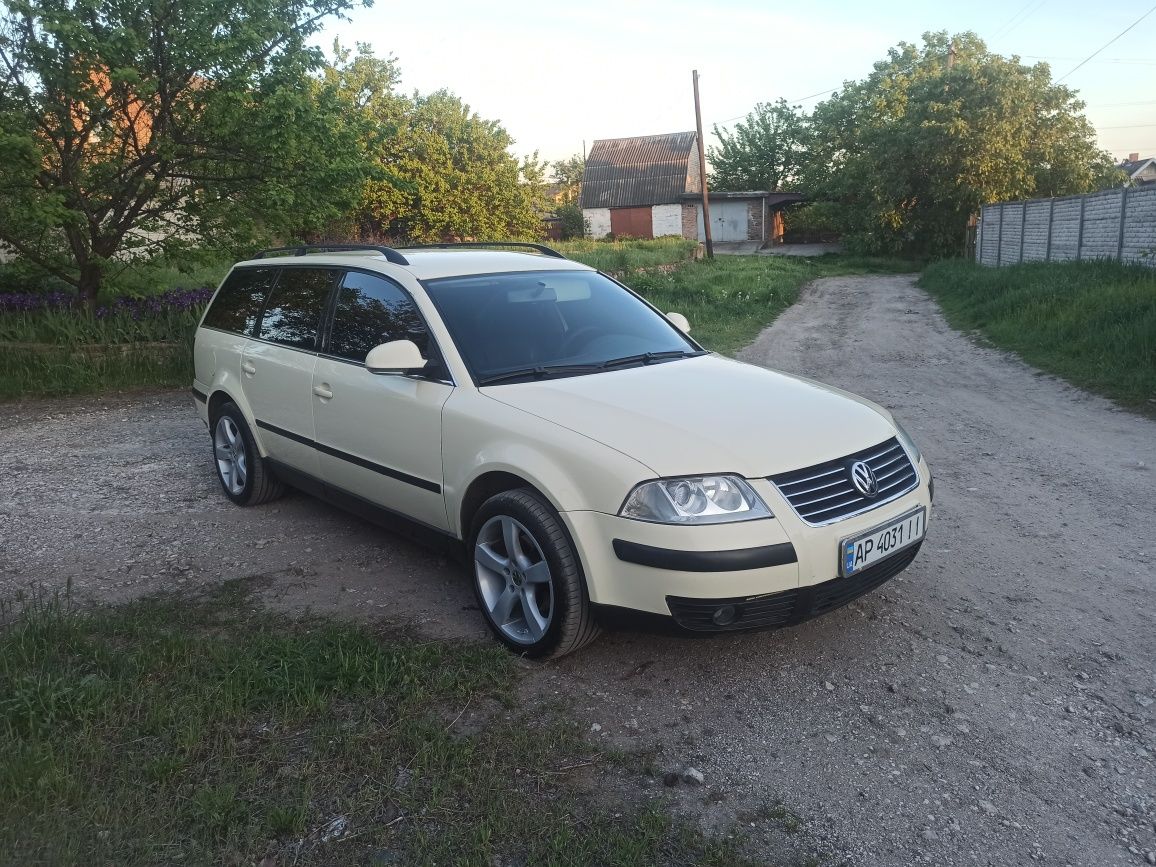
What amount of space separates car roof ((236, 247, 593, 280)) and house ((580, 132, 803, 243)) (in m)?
46.3

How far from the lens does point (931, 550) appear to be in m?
4.78

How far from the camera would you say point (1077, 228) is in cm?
1772

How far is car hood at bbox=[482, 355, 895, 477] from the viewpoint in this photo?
3314 mm

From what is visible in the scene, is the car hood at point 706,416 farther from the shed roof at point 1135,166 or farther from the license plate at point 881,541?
the shed roof at point 1135,166

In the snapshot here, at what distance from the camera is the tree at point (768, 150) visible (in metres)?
58.4

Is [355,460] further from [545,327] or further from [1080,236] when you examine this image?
[1080,236]

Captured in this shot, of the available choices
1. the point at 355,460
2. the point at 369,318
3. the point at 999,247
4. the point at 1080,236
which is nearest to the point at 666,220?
the point at 999,247

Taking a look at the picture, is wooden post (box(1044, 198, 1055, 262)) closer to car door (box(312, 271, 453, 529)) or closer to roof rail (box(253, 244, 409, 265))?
roof rail (box(253, 244, 409, 265))

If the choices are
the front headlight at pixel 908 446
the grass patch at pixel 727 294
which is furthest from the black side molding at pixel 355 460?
the grass patch at pixel 727 294

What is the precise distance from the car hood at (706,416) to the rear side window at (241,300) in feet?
8.16

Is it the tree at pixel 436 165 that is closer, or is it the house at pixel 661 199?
the tree at pixel 436 165

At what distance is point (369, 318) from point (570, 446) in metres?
1.72

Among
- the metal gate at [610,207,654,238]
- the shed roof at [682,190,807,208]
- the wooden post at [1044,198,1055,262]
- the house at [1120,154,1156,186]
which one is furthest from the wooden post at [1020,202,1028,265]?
the house at [1120,154,1156,186]

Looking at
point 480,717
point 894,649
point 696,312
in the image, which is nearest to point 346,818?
point 480,717
